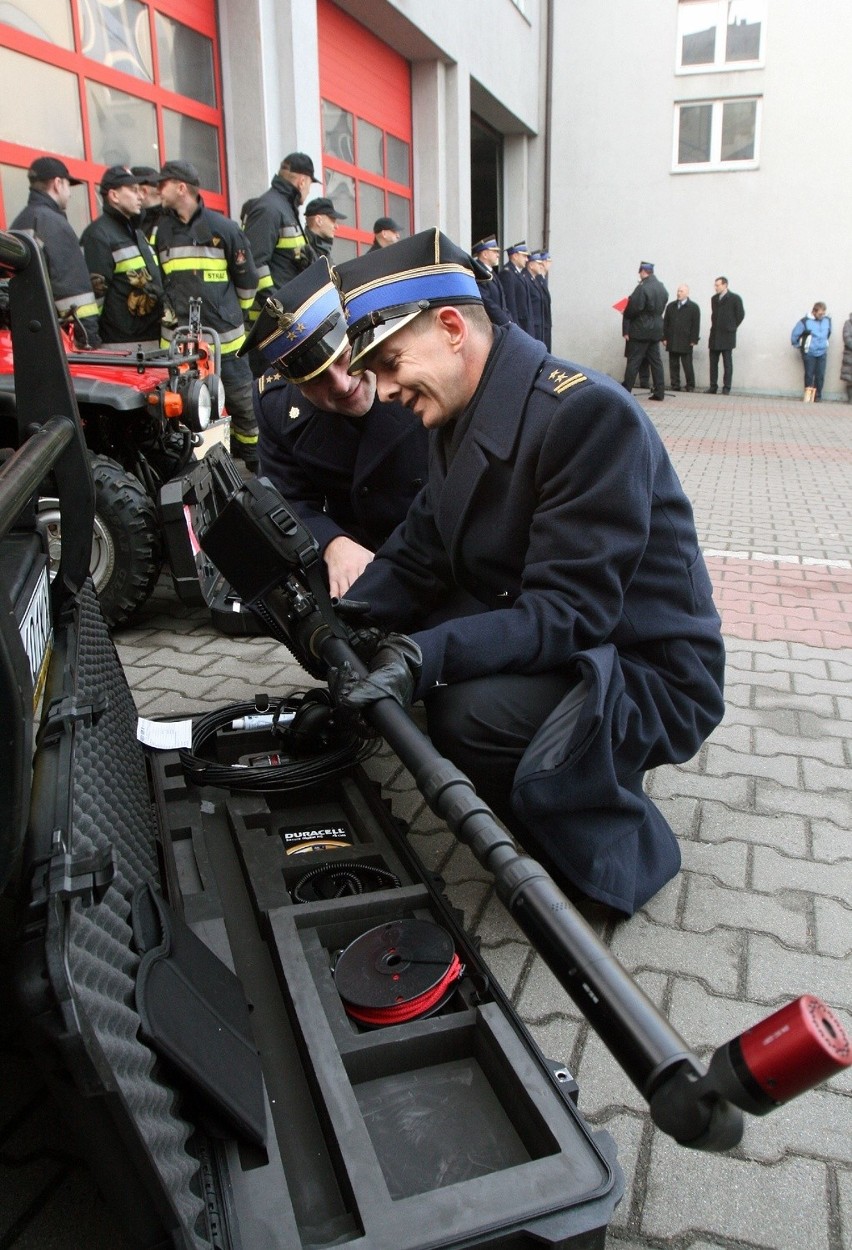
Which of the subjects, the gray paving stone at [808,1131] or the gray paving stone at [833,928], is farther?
the gray paving stone at [833,928]

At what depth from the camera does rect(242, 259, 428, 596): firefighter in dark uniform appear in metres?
2.54

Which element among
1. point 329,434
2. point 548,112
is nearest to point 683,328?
point 548,112

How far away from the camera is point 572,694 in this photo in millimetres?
2025

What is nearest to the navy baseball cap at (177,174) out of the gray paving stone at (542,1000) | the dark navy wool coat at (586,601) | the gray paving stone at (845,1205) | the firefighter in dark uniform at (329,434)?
the firefighter in dark uniform at (329,434)

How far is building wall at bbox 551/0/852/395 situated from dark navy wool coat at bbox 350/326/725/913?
17.2 metres

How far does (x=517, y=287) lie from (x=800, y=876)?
13265 mm

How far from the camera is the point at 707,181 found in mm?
17484

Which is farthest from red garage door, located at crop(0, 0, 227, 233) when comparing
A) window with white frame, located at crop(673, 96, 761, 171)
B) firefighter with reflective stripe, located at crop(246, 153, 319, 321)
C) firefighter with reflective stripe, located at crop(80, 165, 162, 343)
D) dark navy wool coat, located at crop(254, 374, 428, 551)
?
window with white frame, located at crop(673, 96, 761, 171)

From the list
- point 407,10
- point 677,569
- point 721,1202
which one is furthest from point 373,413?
point 407,10

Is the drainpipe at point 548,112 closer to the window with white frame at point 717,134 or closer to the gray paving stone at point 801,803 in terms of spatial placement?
the window with white frame at point 717,134

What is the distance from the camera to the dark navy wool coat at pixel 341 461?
9.86 ft

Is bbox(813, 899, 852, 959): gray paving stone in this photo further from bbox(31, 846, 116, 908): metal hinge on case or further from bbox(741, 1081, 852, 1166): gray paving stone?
bbox(31, 846, 116, 908): metal hinge on case

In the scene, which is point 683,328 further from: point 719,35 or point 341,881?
point 341,881

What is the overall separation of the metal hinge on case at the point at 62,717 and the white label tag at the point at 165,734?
0.85m
